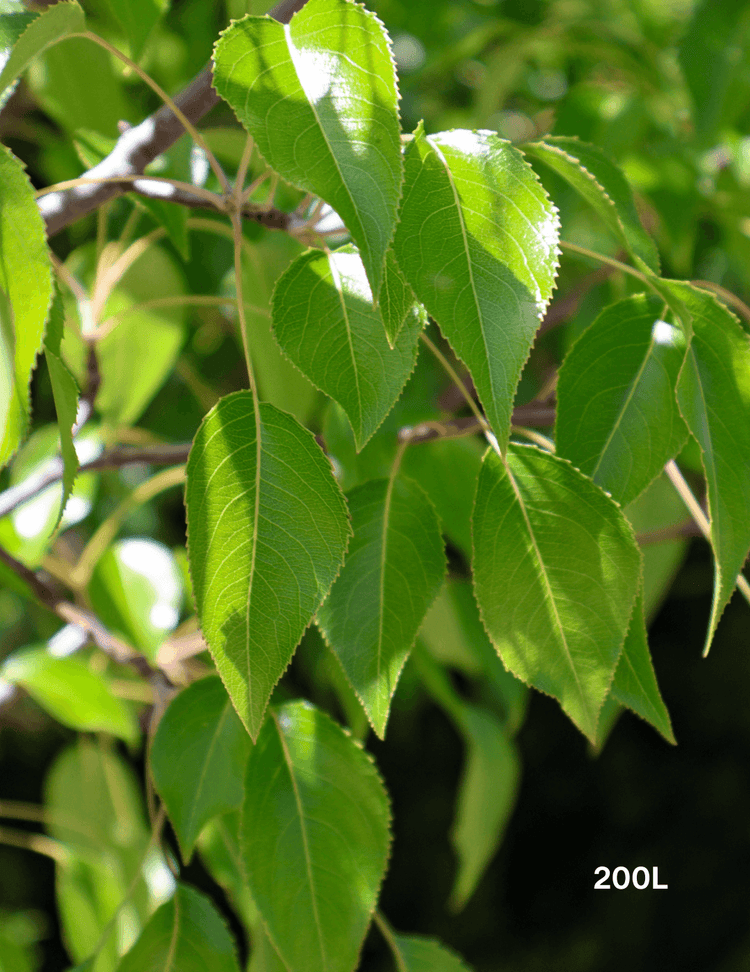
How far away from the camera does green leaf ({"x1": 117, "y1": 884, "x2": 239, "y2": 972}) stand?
0.95ft

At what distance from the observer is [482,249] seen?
21 centimetres

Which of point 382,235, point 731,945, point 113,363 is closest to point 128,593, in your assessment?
point 113,363

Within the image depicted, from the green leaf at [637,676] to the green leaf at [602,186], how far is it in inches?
4.1

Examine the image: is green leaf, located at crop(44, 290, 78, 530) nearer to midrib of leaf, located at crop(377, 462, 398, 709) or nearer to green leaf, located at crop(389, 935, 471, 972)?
midrib of leaf, located at crop(377, 462, 398, 709)

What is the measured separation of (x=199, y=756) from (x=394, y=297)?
183mm

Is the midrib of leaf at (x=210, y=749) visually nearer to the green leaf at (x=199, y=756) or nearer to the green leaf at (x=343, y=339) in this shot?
the green leaf at (x=199, y=756)

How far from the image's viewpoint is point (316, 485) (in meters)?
0.22

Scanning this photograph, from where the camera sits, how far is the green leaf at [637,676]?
245 millimetres

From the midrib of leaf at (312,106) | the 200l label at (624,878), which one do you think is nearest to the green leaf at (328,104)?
the midrib of leaf at (312,106)

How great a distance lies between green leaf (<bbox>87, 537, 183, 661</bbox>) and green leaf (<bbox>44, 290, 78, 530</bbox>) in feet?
0.97

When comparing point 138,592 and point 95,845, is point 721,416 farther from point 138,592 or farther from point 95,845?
point 95,845

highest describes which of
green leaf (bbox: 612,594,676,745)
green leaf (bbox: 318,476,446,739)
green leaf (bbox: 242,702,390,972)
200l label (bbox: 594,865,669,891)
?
green leaf (bbox: 318,476,446,739)

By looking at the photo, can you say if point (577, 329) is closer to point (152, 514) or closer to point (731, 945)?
point (152, 514)

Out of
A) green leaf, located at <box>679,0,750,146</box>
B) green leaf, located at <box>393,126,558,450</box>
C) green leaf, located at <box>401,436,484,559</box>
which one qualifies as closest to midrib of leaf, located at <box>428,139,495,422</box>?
green leaf, located at <box>393,126,558,450</box>
